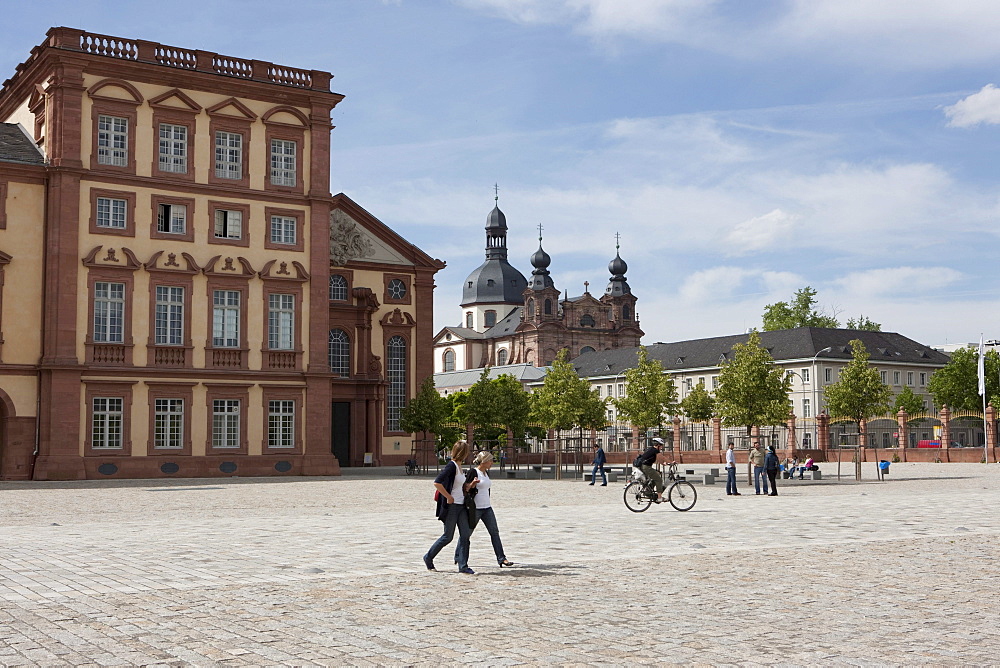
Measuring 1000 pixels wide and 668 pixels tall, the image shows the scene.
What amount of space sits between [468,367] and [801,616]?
155m

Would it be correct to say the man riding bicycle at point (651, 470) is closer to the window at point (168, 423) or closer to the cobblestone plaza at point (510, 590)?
the cobblestone plaza at point (510, 590)

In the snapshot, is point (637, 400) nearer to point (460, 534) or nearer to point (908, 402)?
point (460, 534)

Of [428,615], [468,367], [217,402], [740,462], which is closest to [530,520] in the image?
[428,615]

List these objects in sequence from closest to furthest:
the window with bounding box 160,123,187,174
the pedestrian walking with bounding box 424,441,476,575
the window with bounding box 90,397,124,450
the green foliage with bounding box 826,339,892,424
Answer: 1. the pedestrian walking with bounding box 424,441,476,575
2. the window with bounding box 90,397,124,450
3. the window with bounding box 160,123,187,174
4. the green foliage with bounding box 826,339,892,424

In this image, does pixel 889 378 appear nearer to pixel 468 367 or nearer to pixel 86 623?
pixel 468 367

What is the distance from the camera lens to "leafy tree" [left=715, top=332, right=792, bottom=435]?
42.8 m

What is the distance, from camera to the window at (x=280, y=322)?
45500mm

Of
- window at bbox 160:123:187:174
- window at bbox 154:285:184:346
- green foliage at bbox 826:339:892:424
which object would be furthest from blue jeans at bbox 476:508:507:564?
green foliage at bbox 826:339:892:424

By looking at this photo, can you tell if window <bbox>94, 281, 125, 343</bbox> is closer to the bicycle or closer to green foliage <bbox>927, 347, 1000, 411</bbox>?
the bicycle

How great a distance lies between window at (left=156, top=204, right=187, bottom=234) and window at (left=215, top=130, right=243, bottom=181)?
2077 millimetres

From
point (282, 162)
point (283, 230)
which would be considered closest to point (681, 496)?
point (283, 230)

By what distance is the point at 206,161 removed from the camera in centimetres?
4428

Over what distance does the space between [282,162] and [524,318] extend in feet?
357

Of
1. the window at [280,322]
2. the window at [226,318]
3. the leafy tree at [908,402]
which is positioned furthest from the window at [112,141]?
the leafy tree at [908,402]
